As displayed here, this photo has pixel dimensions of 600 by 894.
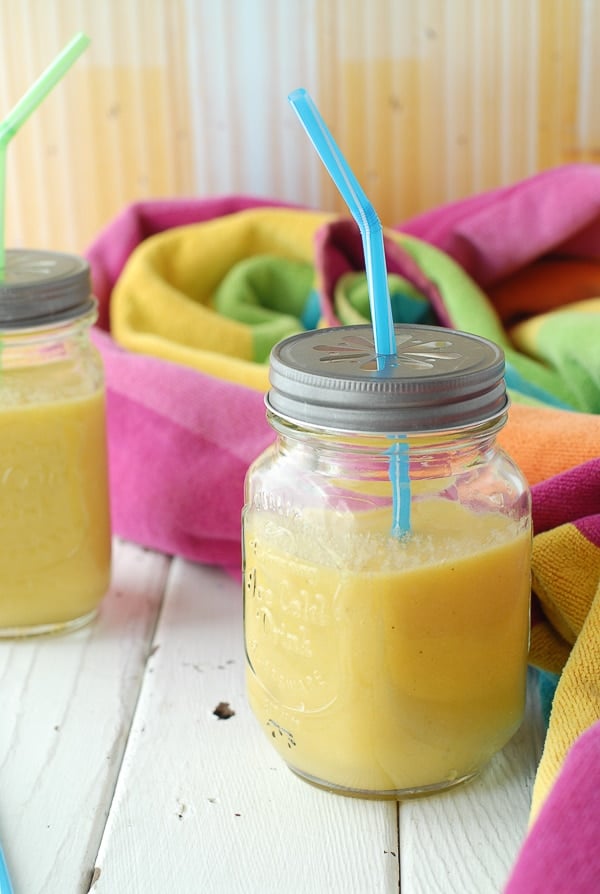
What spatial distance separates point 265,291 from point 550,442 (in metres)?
0.52

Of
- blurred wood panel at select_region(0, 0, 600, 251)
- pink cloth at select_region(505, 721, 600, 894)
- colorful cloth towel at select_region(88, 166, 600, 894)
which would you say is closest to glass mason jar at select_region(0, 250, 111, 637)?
colorful cloth towel at select_region(88, 166, 600, 894)

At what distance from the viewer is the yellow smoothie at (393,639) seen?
64 cm

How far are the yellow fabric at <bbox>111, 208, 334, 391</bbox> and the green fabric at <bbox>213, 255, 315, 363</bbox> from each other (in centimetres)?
2

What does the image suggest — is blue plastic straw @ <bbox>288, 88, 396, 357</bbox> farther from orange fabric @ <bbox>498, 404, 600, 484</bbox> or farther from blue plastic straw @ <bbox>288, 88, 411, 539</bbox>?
orange fabric @ <bbox>498, 404, 600, 484</bbox>

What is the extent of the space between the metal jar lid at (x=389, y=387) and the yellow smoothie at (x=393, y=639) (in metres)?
0.07

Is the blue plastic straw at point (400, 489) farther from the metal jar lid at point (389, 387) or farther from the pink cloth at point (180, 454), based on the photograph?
the pink cloth at point (180, 454)

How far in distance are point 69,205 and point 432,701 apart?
101cm

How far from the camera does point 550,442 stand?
817 mm

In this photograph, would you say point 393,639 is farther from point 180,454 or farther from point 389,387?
point 180,454

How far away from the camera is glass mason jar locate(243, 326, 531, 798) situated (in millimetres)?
622

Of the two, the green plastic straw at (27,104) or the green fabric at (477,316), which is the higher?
the green plastic straw at (27,104)

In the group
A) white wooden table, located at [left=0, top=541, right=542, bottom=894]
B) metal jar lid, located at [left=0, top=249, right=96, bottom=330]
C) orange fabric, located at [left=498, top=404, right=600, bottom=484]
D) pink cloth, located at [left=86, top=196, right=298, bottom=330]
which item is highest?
metal jar lid, located at [left=0, top=249, right=96, bottom=330]

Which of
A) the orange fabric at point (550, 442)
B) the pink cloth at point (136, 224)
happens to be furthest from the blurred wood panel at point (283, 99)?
the orange fabric at point (550, 442)

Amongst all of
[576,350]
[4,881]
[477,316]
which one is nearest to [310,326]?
[477,316]
